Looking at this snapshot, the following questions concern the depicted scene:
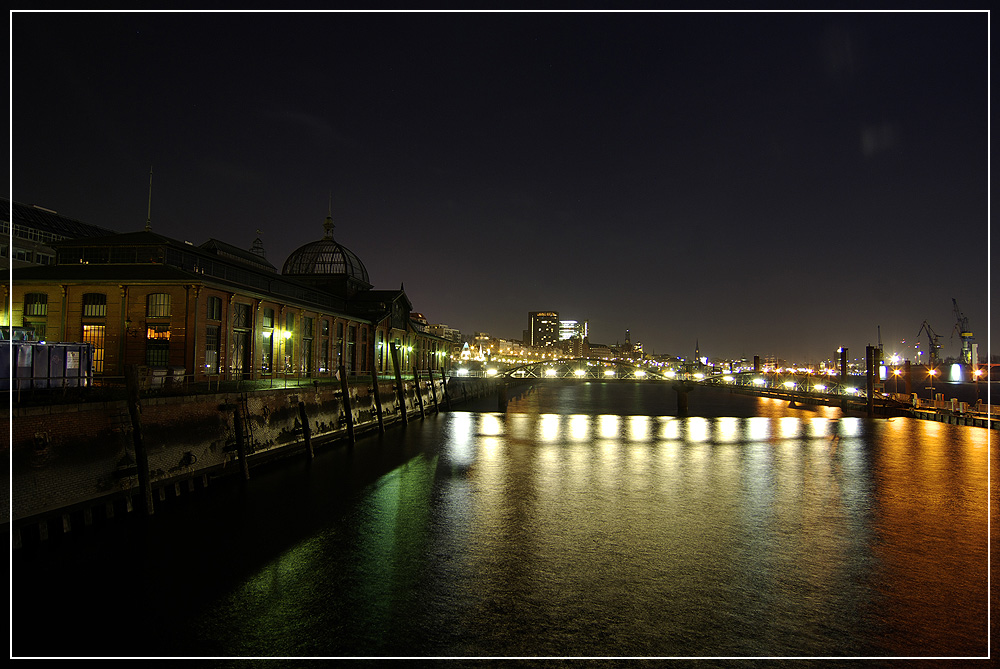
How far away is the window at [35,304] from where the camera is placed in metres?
31.2

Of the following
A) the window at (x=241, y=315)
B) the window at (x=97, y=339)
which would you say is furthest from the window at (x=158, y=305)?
the window at (x=241, y=315)

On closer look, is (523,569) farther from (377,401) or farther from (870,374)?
(870,374)

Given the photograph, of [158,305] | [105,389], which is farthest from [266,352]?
[105,389]

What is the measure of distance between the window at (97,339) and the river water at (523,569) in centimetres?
1315

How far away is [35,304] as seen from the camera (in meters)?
31.2

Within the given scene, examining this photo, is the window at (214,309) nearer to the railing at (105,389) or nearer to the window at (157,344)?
the window at (157,344)

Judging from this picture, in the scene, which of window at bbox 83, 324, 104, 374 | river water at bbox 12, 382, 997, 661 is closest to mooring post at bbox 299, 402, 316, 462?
river water at bbox 12, 382, 997, 661

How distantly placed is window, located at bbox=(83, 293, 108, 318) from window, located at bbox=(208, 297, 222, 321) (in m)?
5.44

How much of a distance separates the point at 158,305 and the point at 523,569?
27155mm

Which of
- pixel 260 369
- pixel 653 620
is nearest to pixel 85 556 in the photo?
pixel 653 620

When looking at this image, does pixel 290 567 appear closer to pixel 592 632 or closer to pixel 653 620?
pixel 592 632

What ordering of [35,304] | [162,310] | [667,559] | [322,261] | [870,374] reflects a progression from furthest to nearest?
[870,374] < [322,261] < [35,304] < [162,310] < [667,559]

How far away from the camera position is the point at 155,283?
100 feet

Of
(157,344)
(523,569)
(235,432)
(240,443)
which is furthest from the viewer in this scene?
(157,344)
